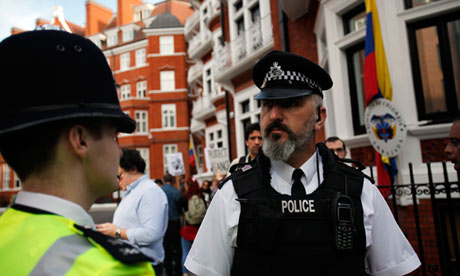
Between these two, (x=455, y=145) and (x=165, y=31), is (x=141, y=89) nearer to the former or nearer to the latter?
(x=165, y=31)

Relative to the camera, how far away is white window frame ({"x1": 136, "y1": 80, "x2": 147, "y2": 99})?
34.1 meters

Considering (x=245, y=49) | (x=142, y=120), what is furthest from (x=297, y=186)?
(x=142, y=120)

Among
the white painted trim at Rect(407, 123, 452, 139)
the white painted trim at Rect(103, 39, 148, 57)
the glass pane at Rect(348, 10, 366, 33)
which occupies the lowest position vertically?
the white painted trim at Rect(407, 123, 452, 139)

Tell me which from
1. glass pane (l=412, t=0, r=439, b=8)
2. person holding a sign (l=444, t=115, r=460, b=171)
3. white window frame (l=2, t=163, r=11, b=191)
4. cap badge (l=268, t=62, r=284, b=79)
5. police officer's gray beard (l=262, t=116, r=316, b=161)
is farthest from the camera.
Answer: white window frame (l=2, t=163, r=11, b=191)

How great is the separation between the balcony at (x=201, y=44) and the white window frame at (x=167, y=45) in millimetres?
7571

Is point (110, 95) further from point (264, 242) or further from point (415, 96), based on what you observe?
point (415, 96)

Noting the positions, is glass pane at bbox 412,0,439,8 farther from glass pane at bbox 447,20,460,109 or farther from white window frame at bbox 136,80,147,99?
white window frame at bbox 136,80,147,99

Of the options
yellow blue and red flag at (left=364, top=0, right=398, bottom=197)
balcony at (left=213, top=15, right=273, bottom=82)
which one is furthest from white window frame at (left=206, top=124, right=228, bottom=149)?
yellow blue and red flag at (left=364, top=0, right=398, bottom=197)

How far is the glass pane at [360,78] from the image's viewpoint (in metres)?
6.53

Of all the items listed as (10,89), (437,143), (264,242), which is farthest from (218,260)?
(437,143)

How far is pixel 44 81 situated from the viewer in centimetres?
97

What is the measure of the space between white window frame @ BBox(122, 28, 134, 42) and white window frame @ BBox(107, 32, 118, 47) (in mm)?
1418

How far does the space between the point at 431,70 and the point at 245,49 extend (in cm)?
941

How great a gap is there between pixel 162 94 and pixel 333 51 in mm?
27379
